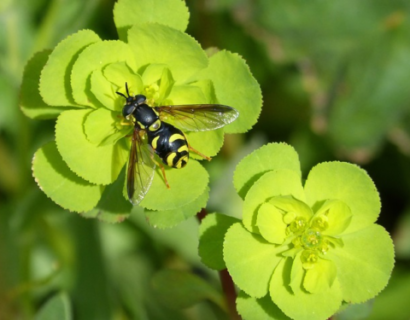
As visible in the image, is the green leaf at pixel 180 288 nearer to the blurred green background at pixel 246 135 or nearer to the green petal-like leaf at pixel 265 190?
the green petal-like leaf at pixel 265 190

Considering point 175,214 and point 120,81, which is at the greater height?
point 120,81

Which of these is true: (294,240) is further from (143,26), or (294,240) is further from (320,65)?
(320,65)

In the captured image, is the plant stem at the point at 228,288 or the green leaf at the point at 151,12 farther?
the plant stem at the point at 228,288

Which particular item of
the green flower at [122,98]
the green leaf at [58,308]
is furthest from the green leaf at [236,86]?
the green leaf at [58,308]

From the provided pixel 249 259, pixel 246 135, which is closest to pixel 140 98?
pixel 249 259

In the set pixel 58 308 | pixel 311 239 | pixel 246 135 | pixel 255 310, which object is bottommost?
pixel 246 135

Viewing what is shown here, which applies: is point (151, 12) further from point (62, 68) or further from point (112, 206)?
point (112, 206)
